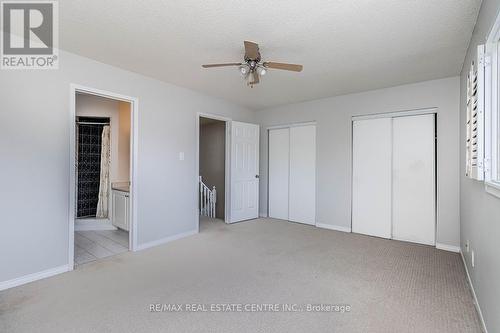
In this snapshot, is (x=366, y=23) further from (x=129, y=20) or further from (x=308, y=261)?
(x=308, y=261)

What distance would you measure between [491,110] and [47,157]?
3930 mm

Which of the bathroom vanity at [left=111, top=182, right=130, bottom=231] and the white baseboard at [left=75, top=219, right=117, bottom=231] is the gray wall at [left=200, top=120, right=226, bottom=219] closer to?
the bathroom vanity at [left=111, top=182, right=130, bottom=231]

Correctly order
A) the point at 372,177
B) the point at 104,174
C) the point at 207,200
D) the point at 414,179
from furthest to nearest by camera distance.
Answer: the point at 207,200 → the point at 104,174 → the point at 372,177 → the point at 414,179

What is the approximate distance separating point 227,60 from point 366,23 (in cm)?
151

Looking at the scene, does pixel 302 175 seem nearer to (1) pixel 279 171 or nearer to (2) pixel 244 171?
(1) pixel 279 171

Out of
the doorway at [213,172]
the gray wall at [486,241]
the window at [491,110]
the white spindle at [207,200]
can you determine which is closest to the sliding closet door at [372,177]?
the gray wall at [486,241]

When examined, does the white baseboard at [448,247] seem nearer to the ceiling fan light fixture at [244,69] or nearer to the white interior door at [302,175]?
the white interior door at [302,175]

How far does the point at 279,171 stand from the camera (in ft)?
18.2

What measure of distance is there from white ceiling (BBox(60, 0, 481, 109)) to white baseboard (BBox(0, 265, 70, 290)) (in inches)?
94.1

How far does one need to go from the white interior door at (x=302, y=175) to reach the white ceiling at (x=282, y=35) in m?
1.62

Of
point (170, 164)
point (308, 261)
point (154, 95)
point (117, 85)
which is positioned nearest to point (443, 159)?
point (308, 261)

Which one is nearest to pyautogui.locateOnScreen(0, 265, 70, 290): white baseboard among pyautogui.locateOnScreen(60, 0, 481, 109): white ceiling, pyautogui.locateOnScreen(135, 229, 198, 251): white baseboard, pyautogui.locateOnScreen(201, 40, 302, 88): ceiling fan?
pyautogui.locateOnScreen(135, 229, 198, 251): white baseboard

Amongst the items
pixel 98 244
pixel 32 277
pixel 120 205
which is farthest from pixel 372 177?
pixel 32 277

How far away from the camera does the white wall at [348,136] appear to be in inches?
141
